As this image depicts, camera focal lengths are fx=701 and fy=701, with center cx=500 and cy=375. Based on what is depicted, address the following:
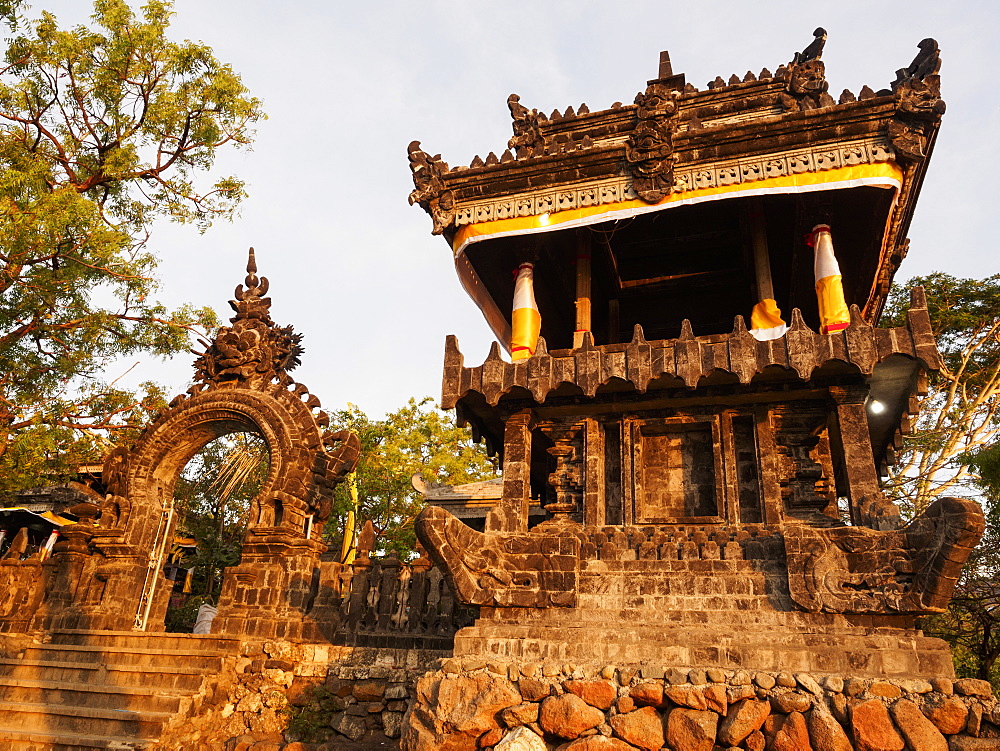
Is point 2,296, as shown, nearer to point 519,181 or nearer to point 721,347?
point 519,181

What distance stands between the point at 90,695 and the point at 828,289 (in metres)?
11.5

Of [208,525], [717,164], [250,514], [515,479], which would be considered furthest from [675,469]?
[208,525]

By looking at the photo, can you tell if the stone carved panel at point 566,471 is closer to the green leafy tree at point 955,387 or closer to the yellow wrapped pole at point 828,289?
the yellow wrapped pole at point 828,289

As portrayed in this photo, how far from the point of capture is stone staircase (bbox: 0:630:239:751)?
8781 mm

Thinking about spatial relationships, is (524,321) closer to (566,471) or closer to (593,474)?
(566,471)

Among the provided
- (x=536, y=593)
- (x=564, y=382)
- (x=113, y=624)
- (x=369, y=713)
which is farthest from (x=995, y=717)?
(x=113, y=624)

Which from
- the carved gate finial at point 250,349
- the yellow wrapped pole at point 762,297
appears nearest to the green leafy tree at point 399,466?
the carved gate finial at point 250,349

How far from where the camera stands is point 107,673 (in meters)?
10.2

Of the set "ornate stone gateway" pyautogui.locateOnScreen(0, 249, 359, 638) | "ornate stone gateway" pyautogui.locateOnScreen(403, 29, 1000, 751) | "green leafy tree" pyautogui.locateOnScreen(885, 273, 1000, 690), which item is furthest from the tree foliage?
"ornate stone gateway" pyautogui.locateOnScreen(0, 249, 359, 638)

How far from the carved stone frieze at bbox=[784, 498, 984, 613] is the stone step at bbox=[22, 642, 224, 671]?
7.82 m

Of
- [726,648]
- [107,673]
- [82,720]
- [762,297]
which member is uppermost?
[762,297]

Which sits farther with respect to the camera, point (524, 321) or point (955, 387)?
point (955, 387)

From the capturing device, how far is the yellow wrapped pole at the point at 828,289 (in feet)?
30.3

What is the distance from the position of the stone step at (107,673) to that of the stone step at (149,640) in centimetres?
48
